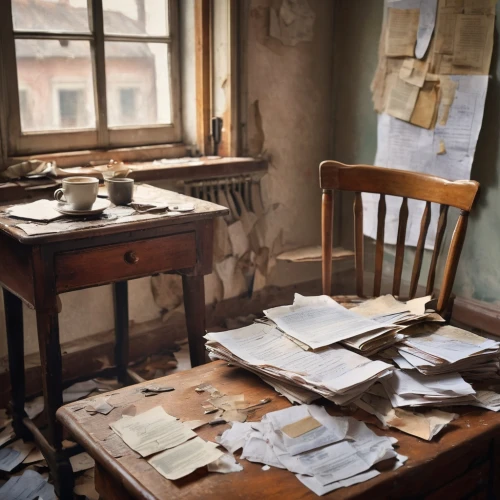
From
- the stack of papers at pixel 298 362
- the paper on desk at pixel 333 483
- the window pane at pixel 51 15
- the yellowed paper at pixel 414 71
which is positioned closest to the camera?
the paper on desk at pixel 333 483

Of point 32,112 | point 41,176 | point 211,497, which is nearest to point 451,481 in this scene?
point 211,497

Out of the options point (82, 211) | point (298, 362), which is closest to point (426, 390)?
point (298, 362)

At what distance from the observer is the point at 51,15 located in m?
2.37

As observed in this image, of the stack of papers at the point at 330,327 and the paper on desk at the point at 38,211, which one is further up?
the paper on desk at the point at 38,211

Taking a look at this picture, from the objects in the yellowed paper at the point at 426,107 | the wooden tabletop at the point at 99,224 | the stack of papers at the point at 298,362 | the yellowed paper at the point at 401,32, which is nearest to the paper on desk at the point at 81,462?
the wooden tabletop at the point at 99,224

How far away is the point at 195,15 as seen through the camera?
2662 millimetres

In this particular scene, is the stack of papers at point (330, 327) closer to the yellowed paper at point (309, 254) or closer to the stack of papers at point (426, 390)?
the stack of papers at point (426, 390)

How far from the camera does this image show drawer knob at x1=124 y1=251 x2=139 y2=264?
1.80 m

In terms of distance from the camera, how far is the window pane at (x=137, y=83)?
2.57m

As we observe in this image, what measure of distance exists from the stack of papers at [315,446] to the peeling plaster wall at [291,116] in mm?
1878

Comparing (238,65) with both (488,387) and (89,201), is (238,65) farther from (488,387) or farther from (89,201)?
(488,387)

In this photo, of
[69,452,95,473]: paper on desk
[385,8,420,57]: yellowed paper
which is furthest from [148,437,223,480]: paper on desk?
[385,8,420,57]: yellowed paper

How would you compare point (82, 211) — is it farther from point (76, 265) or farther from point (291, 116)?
point (291, 116)

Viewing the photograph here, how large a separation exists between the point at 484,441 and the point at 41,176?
5.62 feet
